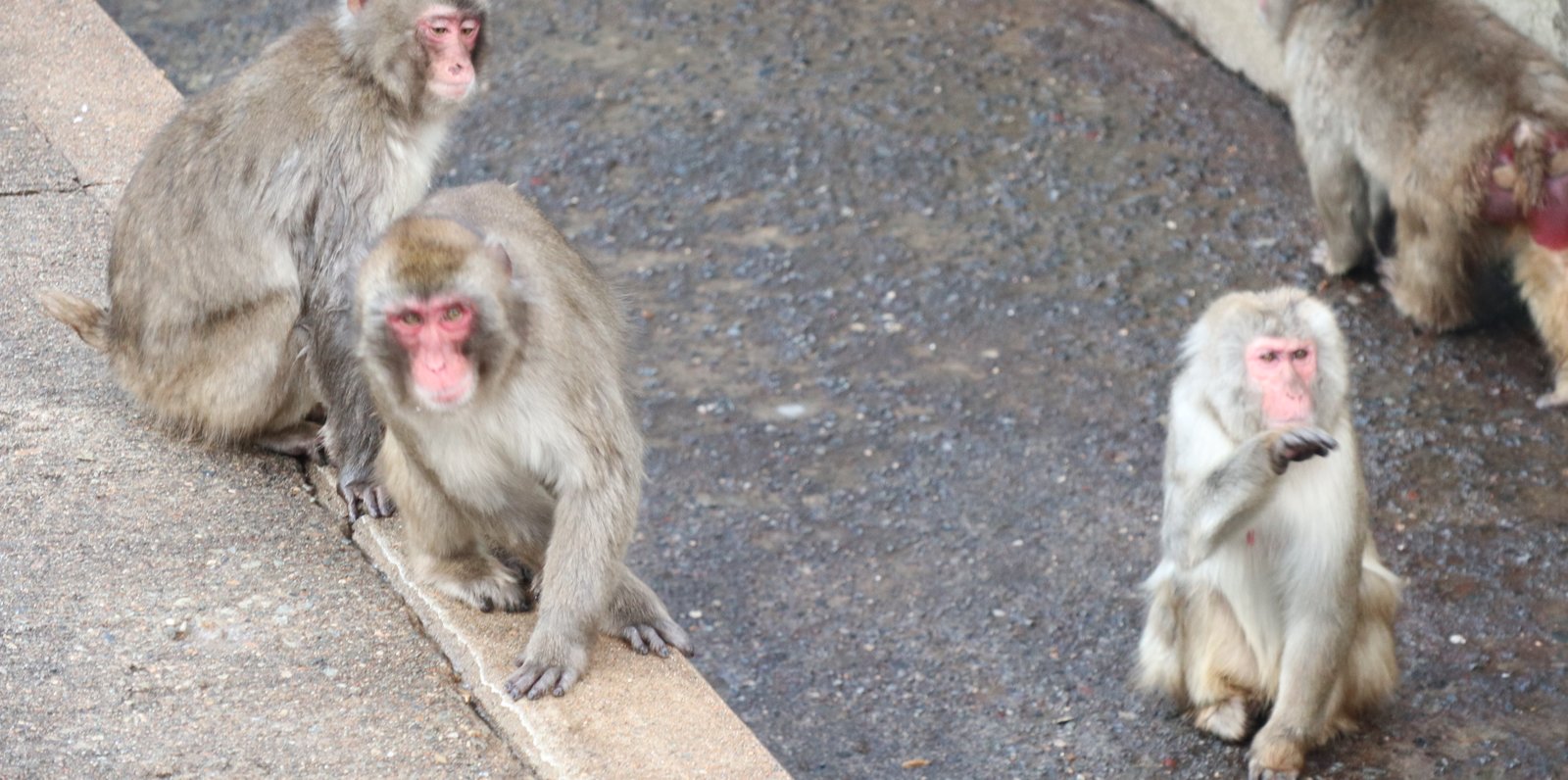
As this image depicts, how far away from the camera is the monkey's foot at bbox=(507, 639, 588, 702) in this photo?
10.7ft

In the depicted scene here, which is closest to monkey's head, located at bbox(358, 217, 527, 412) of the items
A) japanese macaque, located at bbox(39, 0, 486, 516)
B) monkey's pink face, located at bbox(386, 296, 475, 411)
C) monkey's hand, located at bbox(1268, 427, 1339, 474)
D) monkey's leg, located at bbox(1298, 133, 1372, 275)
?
monkey's pink face, located at bbox(386, 296, 475, 411)

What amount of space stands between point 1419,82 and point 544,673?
3.87 meters

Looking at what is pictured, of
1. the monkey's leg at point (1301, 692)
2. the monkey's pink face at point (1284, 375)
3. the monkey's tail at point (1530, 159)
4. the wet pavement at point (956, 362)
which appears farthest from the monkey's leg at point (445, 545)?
the monkey's tail at point (1530, 159)

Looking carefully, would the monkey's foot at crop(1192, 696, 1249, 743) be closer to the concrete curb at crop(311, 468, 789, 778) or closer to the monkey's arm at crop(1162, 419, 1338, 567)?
the monkey's arm at crop(1162, 419, 1338, 567)

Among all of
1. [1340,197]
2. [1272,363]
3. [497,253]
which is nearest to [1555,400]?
[1340,197]

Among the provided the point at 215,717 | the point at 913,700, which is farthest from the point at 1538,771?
the point at 215,717

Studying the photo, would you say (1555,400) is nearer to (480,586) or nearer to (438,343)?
(480,586)

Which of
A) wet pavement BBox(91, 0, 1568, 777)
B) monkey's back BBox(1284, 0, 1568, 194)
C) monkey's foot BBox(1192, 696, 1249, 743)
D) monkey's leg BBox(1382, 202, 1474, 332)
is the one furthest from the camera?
monkey's leg BBox(1382, 202, 1474, 332)

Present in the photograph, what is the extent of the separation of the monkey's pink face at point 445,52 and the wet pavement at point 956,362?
1.49 meters

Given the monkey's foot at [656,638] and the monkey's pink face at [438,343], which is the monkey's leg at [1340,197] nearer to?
the monkey's foot at [656,638]

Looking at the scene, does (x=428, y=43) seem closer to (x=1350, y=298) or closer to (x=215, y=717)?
(x=215, y=717)

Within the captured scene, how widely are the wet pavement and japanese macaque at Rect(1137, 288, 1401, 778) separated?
19cm

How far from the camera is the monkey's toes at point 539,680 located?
3.25 meters

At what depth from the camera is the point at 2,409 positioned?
4066 millimetres
